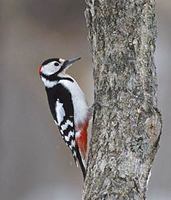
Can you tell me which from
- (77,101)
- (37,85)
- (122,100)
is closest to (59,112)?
(77,101)

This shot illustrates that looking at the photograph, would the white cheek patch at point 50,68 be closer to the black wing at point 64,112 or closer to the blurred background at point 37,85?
the black wing at point 64,112

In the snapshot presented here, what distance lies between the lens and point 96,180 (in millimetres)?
4195

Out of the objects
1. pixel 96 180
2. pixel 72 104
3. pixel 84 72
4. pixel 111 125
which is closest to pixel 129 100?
pixel 111 125

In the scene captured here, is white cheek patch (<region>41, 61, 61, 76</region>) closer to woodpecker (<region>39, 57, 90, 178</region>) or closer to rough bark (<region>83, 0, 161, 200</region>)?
woodpecker (<region>39, 57, 90, 178</region>)

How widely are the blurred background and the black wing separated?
2757 millimetres

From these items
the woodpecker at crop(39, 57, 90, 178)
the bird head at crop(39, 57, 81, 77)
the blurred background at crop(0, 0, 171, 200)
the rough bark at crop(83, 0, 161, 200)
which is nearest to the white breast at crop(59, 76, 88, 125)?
the woodpecker at crop(39, 57, 90, 178)

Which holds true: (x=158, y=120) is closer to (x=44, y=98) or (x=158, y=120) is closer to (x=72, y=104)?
(x=72, y=104)

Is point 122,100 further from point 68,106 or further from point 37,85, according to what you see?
point 37,85

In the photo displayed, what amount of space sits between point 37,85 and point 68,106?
3073 mm

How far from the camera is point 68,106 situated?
5.20 m

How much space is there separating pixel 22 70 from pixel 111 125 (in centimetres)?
418

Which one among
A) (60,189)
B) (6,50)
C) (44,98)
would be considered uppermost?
(6,50)

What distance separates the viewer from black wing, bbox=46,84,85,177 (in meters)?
5.16

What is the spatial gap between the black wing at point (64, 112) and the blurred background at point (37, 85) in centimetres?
276
